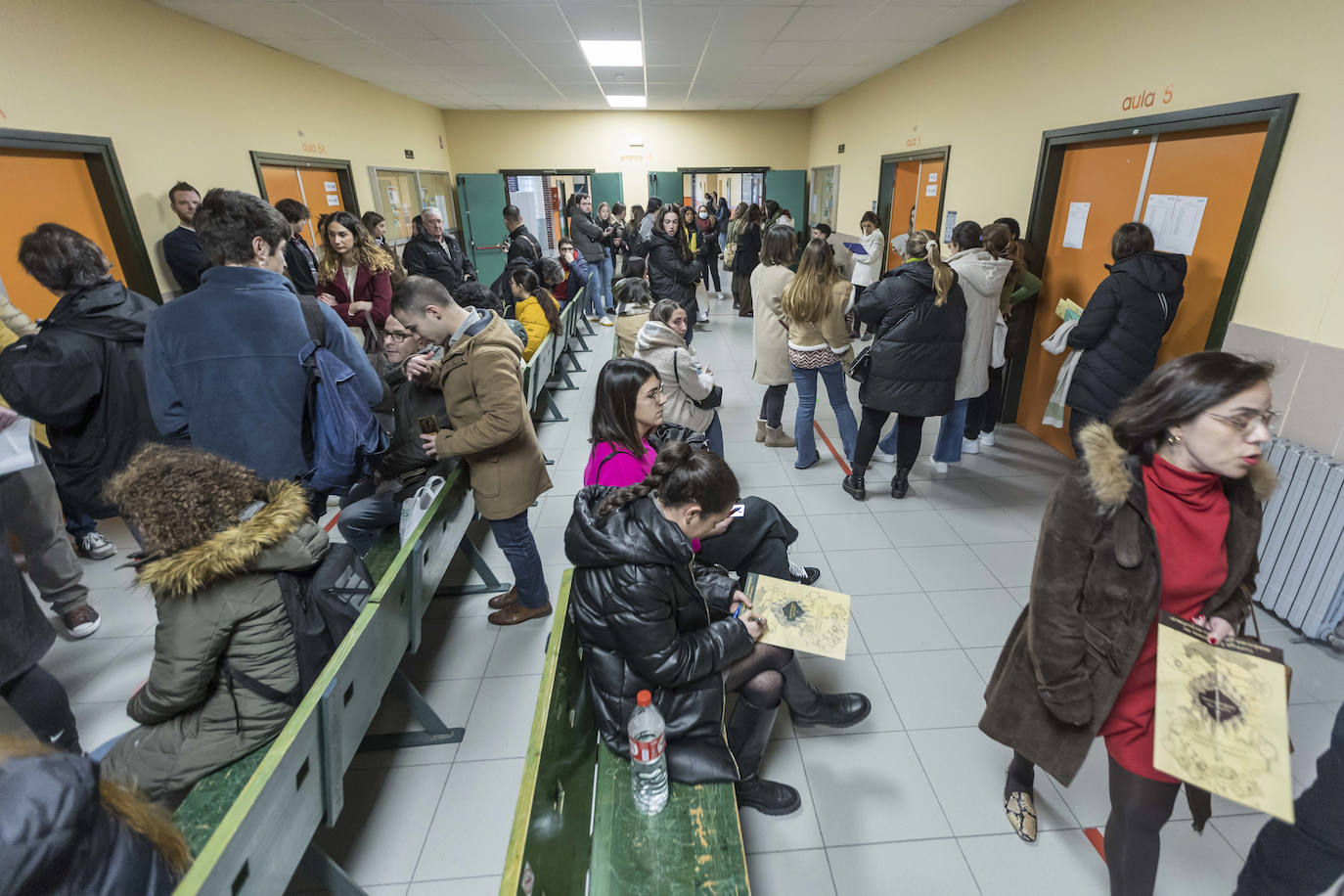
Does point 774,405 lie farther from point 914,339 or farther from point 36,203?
point 36,203

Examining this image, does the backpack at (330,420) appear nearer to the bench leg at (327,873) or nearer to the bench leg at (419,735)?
the bench leg at (419,735)

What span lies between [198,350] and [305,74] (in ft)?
20.3

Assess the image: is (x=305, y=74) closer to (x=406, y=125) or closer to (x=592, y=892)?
(x=406, y=125)

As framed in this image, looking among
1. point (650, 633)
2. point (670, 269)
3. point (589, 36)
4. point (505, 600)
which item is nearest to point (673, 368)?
point (505, 600)

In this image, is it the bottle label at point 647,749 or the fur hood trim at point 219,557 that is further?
the bottle label at point 647,749

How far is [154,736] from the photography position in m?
1.62

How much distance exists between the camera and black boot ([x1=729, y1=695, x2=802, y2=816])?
6.56ft

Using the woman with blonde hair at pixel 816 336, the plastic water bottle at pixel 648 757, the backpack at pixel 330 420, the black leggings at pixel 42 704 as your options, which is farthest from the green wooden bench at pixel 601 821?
the woman with blonde hair at pixel 816 336

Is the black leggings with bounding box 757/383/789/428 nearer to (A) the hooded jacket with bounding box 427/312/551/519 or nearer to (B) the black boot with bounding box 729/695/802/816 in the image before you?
(A) the hooded jacket with bounding box 427/312/551/519

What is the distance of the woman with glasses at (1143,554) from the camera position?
1328mm

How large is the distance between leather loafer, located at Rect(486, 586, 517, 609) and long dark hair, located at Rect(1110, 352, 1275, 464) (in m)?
2.56

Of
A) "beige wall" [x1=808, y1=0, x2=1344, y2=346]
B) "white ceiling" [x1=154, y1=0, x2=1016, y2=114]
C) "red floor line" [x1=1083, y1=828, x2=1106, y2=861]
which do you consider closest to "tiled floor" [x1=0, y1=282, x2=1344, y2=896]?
"red floor line" [x1=1083, y1=828, x2=1106, y2=861]

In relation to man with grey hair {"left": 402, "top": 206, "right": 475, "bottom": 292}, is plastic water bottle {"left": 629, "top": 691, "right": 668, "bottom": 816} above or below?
below

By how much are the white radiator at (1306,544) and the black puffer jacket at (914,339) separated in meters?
1.51
